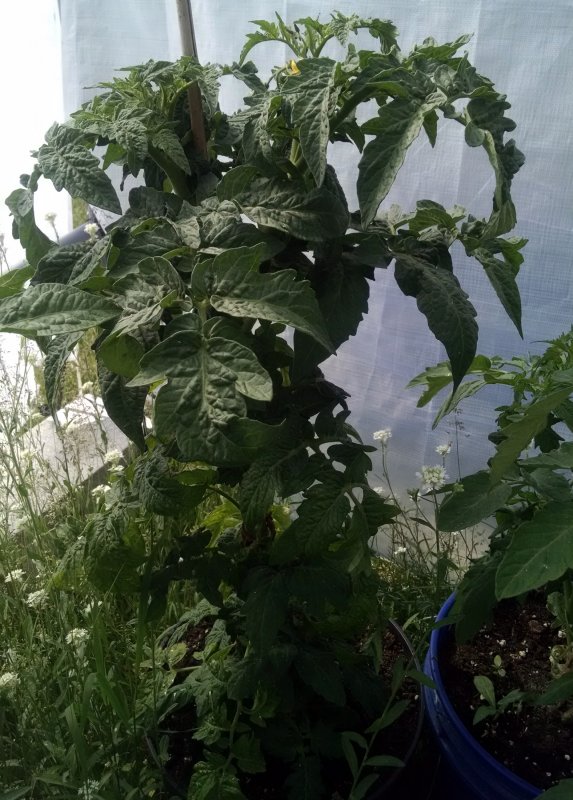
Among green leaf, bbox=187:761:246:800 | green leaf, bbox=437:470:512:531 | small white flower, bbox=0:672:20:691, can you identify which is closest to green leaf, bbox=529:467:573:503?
green leaf, bbox=437:470:512:531

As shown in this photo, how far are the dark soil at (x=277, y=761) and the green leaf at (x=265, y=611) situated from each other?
269 mm

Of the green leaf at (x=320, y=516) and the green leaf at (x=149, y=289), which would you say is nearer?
the green leaf at (x=149, y=289)

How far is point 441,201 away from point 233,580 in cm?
85

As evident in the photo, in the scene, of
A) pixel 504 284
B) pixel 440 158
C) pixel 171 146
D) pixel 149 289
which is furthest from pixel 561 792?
pixel 440 158

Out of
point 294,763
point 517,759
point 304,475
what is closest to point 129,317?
point 304,475

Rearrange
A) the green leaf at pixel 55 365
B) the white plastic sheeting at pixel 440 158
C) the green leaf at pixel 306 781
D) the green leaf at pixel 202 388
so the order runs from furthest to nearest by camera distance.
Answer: the white plastic sheeting at pixel 440 158
the green leaf at pixel 306 781
the green leaf at pixel 55 365
the green leaf at pixel 202 388

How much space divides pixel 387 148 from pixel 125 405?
0.34m

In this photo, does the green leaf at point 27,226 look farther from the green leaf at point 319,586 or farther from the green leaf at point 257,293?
the green leaf at point 319,586

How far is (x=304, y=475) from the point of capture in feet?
2.50

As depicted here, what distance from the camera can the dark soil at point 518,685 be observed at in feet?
3.18

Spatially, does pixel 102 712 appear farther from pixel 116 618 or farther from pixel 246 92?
pixel 246 92

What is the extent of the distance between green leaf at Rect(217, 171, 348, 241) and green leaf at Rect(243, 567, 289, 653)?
39cm

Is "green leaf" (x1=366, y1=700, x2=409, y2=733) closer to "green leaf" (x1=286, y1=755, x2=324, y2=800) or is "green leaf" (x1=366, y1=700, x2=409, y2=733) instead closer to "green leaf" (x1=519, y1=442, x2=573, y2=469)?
"green leaf" (x1=286, y1=755, x2=324, y2=800)

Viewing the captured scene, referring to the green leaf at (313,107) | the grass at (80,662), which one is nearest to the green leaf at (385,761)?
the grass at (80,662)
